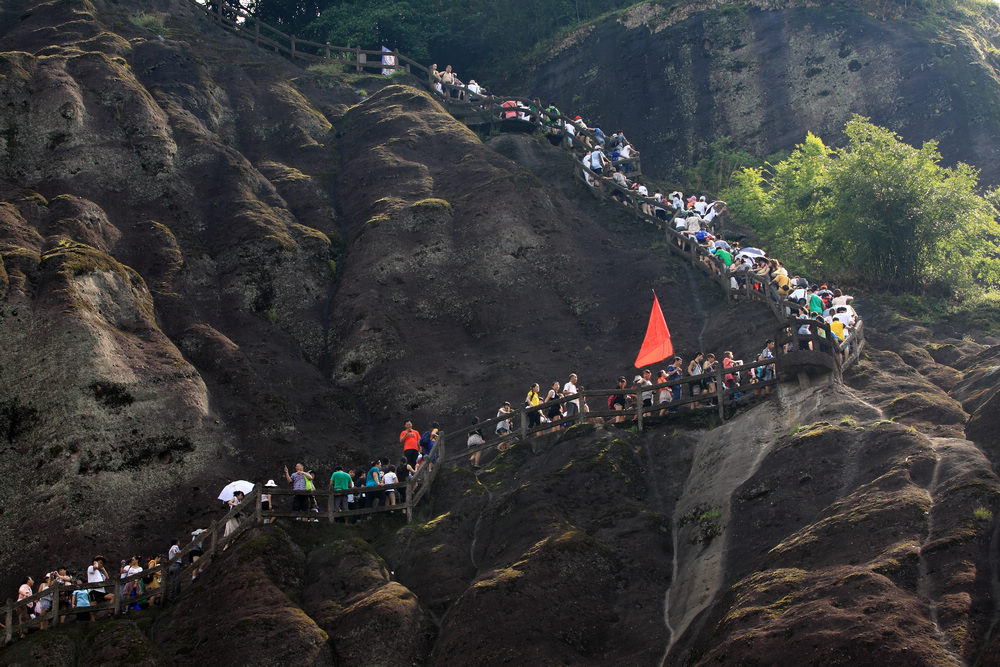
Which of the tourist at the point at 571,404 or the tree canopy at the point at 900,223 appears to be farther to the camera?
the tree canopy at the point at 900,223

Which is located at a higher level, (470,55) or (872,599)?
(470,55)

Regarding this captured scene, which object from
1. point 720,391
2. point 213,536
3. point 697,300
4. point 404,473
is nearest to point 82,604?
point 213,536

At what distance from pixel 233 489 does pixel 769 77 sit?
156ft

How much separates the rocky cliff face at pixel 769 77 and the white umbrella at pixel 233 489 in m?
39.5

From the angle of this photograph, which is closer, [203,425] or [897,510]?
[897,510]

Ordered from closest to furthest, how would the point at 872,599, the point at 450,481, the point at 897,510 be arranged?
the point at 872,599 → the point at 897,510 → the point at 450,481

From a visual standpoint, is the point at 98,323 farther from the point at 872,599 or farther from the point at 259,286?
the point at 872,599

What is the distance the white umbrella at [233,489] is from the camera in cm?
2977

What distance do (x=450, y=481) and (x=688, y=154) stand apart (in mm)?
37640

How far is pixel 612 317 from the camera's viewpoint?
1681 inches

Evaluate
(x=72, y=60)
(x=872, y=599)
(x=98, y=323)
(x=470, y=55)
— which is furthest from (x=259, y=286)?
(x=470, y=55)

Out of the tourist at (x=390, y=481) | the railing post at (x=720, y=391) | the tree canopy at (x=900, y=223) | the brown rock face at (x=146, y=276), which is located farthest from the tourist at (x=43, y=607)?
the tree canopy at (x=900, y=223)

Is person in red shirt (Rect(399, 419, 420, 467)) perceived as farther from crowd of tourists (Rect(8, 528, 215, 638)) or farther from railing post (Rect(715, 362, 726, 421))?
railing post (Rect(715, 362, 726, 421))

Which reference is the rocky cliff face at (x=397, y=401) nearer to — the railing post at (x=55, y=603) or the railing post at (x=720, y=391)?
the railing post at (x=55, y=603)
